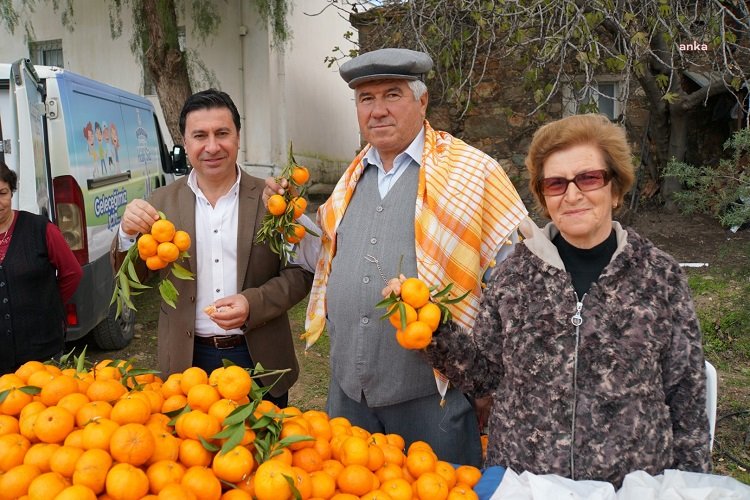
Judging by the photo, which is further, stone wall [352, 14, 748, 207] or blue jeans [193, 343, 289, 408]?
stone wall [352, 14, 748, 207]

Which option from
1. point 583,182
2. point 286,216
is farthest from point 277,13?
point 583,182

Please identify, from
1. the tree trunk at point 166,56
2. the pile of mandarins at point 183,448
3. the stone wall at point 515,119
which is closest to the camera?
the pile of mandarins at point 183,448

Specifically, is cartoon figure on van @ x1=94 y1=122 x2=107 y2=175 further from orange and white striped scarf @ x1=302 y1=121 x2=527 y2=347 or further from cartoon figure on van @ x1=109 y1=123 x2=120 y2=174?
orange and white striped scarf @ x1=302 y1=121 x2=527 y2=347

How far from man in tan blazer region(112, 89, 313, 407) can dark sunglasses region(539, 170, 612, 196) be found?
1.16m

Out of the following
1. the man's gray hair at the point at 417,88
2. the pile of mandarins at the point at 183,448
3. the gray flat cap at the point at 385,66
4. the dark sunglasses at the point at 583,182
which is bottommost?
the pile of mandarins at the point at 183,448

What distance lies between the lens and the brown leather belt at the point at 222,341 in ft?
7.94

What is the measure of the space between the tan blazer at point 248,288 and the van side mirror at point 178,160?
3317mm

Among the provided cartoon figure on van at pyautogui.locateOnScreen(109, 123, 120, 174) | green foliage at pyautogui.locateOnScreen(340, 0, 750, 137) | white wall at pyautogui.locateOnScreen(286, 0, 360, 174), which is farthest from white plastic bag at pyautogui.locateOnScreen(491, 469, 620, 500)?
white wall at pyautogui.locateOnScreen(286, 0, 360, 174)

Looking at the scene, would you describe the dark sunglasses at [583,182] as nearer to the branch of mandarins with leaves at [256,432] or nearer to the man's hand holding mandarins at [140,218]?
the branch of mandarins with leaves at [256,432]

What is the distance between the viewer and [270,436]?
1.57 metres

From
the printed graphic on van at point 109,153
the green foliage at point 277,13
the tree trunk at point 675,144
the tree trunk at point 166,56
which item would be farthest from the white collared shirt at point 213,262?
the green foliage at point 277,13

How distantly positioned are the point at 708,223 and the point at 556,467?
7164mm

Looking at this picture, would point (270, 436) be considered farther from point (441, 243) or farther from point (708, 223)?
point (708, 223)

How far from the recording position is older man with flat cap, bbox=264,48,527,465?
2.09 meters
